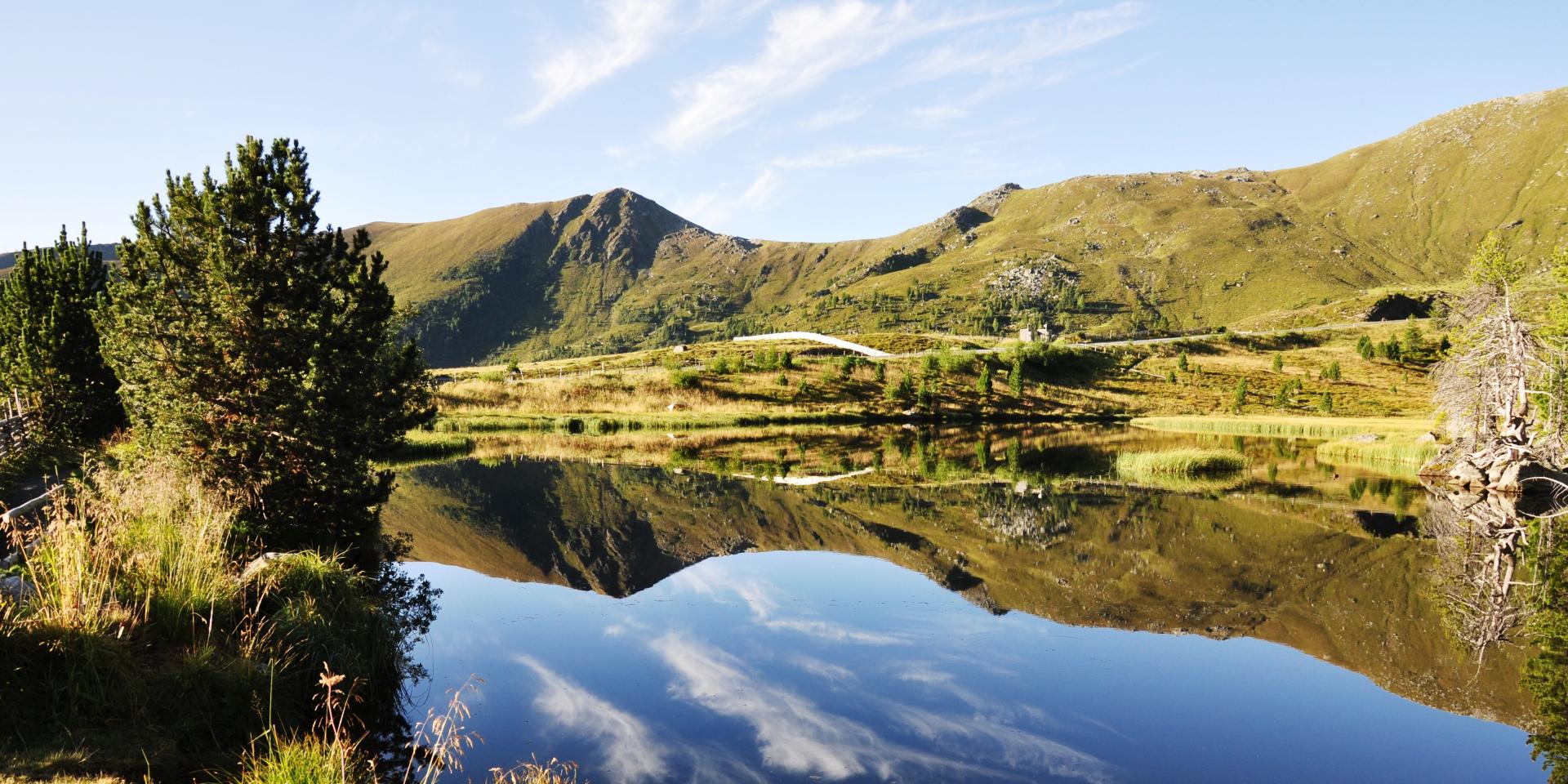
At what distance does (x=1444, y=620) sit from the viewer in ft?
65.3

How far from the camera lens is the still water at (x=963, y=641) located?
1281 cm

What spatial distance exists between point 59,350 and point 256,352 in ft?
76.9

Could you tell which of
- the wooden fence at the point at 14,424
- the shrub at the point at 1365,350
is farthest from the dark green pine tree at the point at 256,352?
the shrub at the point at 1365,350

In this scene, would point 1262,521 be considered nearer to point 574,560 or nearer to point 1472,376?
point 1472,376

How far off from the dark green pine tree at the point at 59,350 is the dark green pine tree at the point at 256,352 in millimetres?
16806

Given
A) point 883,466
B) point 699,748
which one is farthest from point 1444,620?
point 883,466

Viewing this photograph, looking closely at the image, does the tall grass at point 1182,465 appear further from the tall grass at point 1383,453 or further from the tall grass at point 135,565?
the tall grass at point 135,565

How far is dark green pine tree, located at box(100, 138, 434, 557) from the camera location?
740 inches

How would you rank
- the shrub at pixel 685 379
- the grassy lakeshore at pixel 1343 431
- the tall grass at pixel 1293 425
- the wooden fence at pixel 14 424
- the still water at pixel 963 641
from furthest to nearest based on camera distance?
the shrub at pixel 685 379
the tall grass at pixel 1293 425
the grassy lakeshore at pixel 1343 431
the wooden fence at pixel 14 424
the still water at pixel 963 641

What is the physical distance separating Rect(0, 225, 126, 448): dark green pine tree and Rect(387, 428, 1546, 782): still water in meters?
13.9

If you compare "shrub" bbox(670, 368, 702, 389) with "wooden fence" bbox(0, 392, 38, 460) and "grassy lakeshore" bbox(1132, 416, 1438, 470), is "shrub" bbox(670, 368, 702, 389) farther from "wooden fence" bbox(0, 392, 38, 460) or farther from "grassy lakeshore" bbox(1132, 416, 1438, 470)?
"wooden fence" bbox(0, 392, 38, 460)

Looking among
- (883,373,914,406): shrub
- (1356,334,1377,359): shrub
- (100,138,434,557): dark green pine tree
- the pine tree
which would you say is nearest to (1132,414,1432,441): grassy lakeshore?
(883,373,914,406): shrub

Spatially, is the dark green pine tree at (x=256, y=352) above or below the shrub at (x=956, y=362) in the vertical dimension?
above

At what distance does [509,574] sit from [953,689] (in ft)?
50.9
